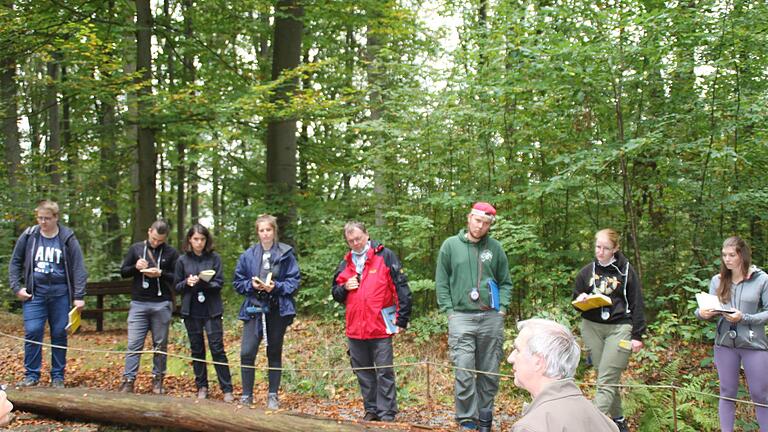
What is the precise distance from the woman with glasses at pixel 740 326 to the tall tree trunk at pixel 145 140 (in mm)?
8994

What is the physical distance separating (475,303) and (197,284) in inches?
111

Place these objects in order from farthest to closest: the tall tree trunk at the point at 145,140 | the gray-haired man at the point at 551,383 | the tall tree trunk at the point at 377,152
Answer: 1. the tall tree trunk at the point at 145,140
2. the tall tree trunk at the point at 377,152
3. the gray-haired man at the point at 551,383

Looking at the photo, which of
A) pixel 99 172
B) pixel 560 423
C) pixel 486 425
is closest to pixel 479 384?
pixel 486 425

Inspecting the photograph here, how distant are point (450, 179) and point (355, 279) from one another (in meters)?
4.24

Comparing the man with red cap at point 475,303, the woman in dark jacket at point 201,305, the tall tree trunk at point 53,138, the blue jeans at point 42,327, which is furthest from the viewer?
the tall tree trunk at point 53,138

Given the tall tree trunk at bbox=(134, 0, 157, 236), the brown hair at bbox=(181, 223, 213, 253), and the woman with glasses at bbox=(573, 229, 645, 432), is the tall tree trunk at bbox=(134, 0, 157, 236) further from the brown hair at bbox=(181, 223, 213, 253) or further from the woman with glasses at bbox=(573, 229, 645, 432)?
the woman with glasses at bbox=(573, 229, 645, 432)

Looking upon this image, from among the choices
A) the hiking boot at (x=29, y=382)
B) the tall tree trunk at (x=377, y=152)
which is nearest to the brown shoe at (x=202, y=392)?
the hiking boot at (x=29, y=382)

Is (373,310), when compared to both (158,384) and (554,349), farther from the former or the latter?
(554,349)

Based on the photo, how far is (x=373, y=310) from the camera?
5.41 metres

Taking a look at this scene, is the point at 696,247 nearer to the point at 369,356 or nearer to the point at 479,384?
the point at 479,384

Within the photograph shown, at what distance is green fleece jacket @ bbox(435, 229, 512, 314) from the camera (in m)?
5.28

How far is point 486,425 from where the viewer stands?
205 inches

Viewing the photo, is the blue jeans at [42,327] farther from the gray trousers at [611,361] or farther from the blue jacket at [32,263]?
the gray trousers at [611,361]

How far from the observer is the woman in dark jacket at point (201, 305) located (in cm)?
603
